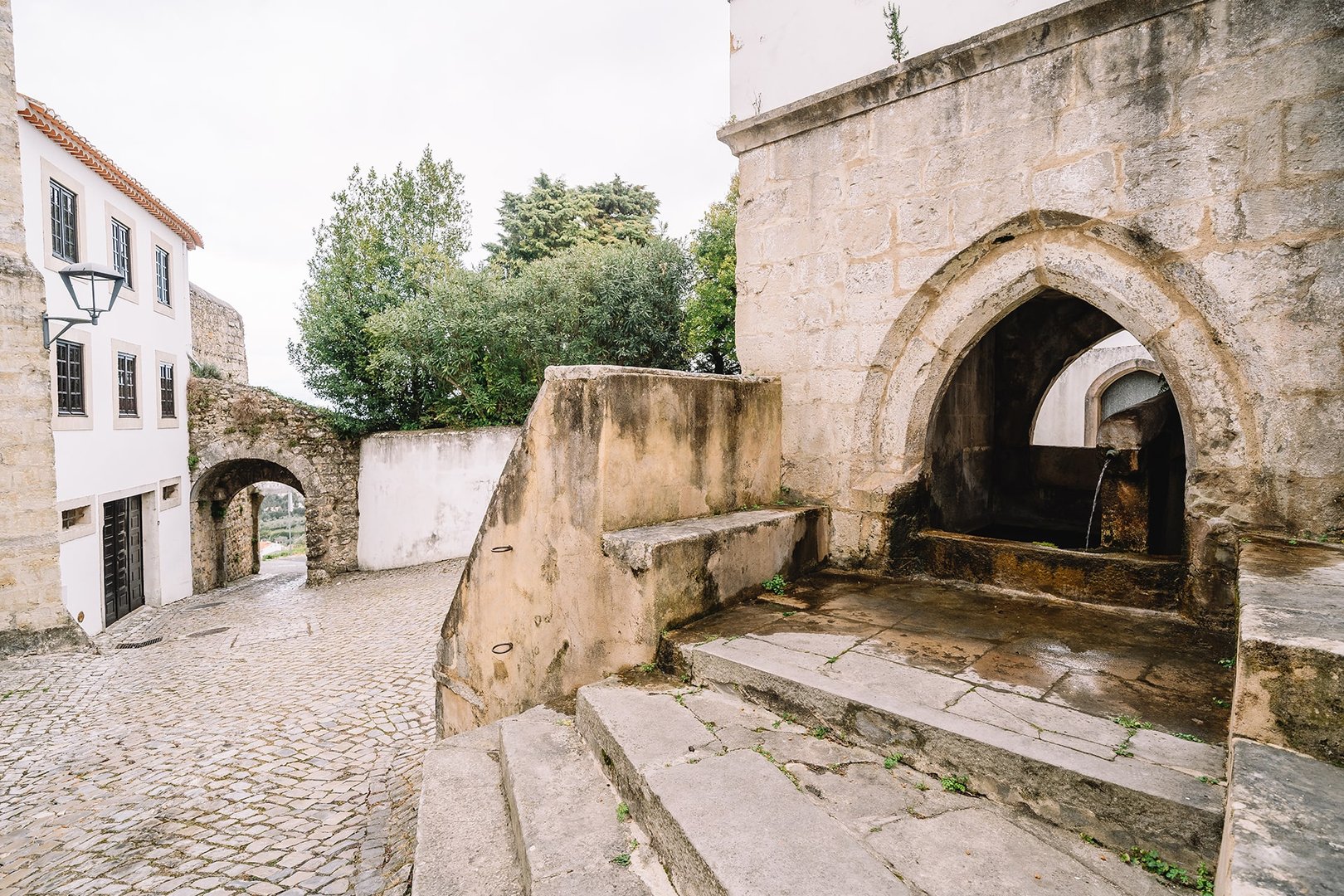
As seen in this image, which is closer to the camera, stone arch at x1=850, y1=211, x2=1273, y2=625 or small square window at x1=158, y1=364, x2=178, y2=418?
stone arch at x1=850, y1=211, x2=1273, y2=625

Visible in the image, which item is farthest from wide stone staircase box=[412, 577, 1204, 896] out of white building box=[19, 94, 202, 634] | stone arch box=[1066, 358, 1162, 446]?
stone arch box=[1066, 358, 1162, 446]

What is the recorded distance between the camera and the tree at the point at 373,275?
14.6 meters

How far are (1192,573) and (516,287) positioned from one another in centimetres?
1279

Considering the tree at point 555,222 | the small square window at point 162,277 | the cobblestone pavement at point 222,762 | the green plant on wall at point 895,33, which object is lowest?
the cobblestone pavement at point 222,762

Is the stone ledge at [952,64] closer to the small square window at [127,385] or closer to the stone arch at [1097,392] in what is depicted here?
the small square window at [127,385]

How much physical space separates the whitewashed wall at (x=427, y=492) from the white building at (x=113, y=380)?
378cm

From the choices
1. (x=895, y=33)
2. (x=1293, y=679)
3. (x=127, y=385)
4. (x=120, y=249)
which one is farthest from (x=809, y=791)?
(x=120, y=249)

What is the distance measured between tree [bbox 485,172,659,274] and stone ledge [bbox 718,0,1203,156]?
17.3 metres

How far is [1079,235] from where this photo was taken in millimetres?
3340

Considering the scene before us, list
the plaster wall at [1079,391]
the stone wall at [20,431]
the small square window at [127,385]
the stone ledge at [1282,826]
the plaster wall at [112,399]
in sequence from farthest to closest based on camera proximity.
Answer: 1. the plaster wall at [1079,391]
2. the small square window at [127,385]
3. the plaster wall at [112,399]
4. the stone wall at [20,431]
5. the stone ledge at [1282,826]

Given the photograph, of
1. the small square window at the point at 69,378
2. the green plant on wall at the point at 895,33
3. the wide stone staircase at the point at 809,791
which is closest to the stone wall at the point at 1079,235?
the green plant on wall at the point at 895,33

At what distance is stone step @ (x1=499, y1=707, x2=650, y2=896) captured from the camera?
6.36 ft

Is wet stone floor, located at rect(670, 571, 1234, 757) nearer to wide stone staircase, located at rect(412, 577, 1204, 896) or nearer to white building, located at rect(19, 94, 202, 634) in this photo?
wide stone staircase, located at rect(412, 577, 1204, 896)

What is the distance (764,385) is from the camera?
428 cm
